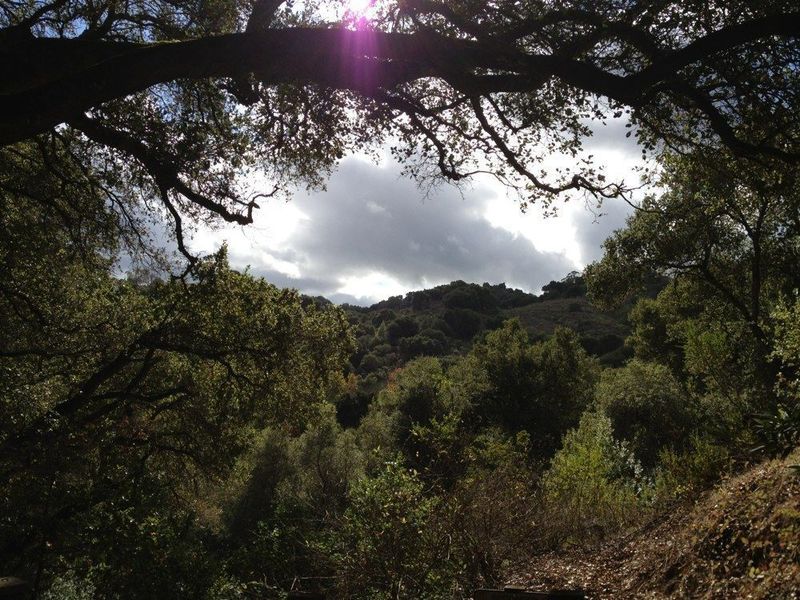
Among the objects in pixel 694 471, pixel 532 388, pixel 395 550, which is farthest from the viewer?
pixel 532 388

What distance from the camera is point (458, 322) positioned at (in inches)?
3430

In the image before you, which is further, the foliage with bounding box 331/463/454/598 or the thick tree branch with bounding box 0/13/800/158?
the foliage with bounding box 331/463/454/598

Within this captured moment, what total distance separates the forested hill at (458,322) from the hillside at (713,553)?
3999cm

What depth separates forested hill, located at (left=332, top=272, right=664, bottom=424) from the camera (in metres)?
64.9

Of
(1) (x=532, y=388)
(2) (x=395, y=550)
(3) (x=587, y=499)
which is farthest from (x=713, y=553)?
(1) (x=532, y=388)

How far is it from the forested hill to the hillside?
39991 millimetres

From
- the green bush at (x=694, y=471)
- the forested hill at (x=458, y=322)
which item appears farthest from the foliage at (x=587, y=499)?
the forested hill at (x=458, y=322)

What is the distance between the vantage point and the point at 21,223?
28.8 ft

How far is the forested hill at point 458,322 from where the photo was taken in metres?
64.9

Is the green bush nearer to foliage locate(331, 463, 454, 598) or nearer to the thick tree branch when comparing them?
foliage locate(331, 463, 454, 598)

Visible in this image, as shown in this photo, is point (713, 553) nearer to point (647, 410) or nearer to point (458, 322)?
point (647, 410)

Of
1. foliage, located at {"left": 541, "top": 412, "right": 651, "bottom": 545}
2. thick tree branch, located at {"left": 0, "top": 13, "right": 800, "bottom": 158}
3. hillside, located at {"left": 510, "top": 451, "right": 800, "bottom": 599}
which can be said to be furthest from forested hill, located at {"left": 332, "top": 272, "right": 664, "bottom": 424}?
thick tree branch, located at {"left": 0, "top": 13, "right": 800, "bottom": 158}

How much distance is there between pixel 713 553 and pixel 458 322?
80593 millimetres

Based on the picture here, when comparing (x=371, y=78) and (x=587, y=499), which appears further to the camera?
(x=587, y=499)
